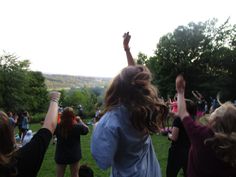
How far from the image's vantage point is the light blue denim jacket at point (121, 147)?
8.74 ft

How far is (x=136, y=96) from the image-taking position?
2.86 meters

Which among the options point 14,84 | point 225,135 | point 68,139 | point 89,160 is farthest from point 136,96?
point 14,84

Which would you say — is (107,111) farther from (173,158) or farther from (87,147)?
(87,147)

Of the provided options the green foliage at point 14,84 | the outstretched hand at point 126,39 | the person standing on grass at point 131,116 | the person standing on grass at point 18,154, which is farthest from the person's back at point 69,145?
the green foliage at point 14,84

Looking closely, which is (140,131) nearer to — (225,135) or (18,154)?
(225,135)

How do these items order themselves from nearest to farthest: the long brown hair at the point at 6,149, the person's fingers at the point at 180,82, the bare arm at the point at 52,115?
the long brown hair at the point at 6,149, the bare arm at the point at 52,115, the person's fingers at the point at 180,82

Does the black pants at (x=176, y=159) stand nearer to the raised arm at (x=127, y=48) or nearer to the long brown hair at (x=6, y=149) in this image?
the raised arm at (x=127, y=48)

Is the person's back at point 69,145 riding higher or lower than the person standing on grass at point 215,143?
lower

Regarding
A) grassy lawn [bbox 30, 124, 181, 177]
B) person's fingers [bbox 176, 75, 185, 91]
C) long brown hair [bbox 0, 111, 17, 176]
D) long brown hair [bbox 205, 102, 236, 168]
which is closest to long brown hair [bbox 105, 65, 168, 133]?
person's fingers [bbox 176, 75, 185, 91]

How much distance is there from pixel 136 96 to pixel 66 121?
3710mm

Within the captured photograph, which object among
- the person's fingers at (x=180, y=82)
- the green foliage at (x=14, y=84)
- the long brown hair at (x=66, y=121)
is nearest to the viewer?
the person's fingers at (x=180, y=82)

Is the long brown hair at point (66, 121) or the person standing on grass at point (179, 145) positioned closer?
the person standing on grass at point (179, 145)

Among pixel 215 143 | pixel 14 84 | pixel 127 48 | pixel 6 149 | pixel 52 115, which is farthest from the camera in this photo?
pixel 14 84

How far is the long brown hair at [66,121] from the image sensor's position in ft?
20.9
